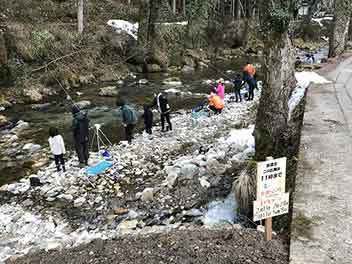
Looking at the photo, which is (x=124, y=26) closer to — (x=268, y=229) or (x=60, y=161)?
(x=60, y=161)

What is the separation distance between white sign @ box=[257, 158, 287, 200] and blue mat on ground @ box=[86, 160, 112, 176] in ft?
20.6

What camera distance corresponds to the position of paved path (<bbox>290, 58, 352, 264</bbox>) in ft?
16.7

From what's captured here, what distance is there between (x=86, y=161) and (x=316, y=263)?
788cm

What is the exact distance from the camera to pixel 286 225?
19.6ft

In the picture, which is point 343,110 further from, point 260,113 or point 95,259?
point 95,259

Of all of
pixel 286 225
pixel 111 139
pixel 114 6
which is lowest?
pixel 111 139

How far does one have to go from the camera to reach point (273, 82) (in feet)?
26.5

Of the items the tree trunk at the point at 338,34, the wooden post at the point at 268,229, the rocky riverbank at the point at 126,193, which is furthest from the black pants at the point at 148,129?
the tree trunk at the point at 338,34

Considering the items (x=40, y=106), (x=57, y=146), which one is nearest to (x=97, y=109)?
(x=40, y=106)

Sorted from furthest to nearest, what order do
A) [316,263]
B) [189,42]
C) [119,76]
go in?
[189,42] → [119,76] → [316,263]

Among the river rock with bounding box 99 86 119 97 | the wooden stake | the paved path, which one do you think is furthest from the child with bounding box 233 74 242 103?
the wooden stake

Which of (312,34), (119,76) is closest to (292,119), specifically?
(119,76)

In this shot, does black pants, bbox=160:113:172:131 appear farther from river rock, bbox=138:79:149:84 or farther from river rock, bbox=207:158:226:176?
river rock, bbox=138:79:149:84

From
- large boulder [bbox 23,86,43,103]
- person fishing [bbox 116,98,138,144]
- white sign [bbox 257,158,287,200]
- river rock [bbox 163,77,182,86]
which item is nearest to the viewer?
white sign [bbox 257,158,287,200]
